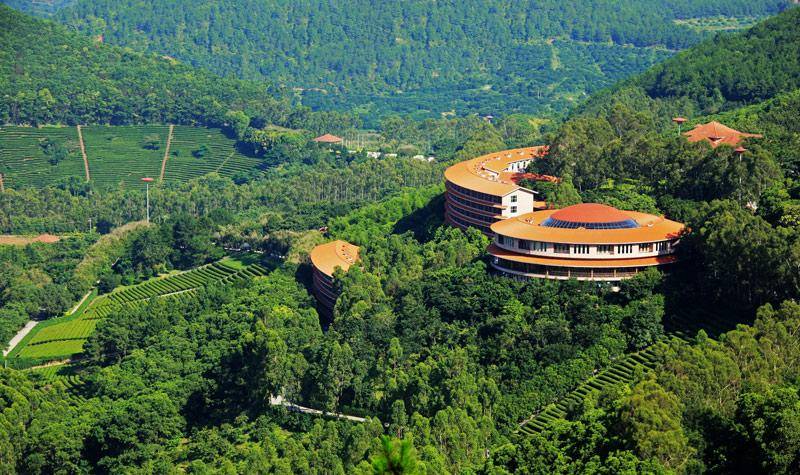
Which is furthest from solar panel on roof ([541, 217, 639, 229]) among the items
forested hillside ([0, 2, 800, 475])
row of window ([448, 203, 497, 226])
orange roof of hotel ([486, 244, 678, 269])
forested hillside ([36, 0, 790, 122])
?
forested hillside ([36, 0, 790, 122])

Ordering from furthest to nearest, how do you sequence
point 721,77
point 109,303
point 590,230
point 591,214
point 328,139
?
point 328,139
point 721,77
point 109,303
point 591,214
point 590,230

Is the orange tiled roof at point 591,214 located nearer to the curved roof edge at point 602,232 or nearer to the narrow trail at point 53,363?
the curved roof edge at point 602,232

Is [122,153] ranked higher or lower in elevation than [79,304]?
lower

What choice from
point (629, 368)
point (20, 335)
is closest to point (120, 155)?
point (20, 335)

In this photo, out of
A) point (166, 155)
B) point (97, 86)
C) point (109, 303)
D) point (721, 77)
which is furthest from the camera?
point (97, 86)

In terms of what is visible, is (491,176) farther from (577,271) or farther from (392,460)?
(392,460)

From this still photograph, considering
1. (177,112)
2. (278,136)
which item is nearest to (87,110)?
(177,112)

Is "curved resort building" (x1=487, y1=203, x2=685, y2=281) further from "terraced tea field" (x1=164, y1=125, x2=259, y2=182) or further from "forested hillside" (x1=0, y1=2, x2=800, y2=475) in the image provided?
"terraced tea field" (x1=164, y1=125, x2=259, y2=182)
